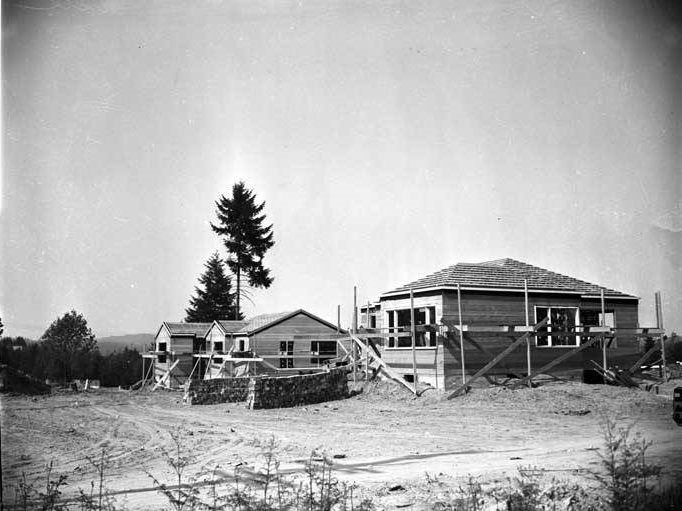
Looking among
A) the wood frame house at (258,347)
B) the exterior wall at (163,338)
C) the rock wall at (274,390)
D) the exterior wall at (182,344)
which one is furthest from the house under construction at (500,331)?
the exterior wall at (163,338)

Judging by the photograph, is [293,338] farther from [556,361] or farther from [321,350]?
[556,361]

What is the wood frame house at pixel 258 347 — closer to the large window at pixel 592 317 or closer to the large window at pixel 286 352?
the large window at pixel 286 352

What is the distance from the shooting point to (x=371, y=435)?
15.8 m

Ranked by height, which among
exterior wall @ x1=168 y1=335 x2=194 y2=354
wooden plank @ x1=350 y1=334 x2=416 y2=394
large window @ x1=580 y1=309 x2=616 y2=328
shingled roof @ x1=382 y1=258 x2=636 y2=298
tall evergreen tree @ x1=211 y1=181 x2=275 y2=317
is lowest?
wooden plank @ x1=350 y1=334 x2=416 y2=394

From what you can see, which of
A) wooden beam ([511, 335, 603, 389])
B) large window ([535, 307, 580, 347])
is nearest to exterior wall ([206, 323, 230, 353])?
large window ([535, 307, 580, 347])

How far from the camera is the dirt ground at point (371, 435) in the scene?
1082cm

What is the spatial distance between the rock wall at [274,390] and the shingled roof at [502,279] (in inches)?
189

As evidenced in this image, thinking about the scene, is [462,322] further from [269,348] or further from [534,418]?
[269,348]

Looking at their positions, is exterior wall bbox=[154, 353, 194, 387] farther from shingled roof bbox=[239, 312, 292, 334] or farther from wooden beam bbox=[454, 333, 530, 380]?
wooden beam bbox=[454, 333, 530, 380]

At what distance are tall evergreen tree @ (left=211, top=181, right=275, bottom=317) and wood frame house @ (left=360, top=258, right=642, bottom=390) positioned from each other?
1299 inches

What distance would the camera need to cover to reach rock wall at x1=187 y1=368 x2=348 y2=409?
24.2m

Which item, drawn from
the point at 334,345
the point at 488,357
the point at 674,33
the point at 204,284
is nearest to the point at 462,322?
the point at 488,357

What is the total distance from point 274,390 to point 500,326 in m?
9.31

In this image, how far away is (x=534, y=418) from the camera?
18.5 m
